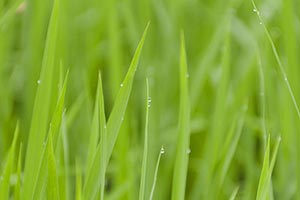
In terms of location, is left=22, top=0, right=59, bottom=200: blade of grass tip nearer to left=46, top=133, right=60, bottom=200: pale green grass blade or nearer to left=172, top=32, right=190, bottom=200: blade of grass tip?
left=46, top=133, right=60, bottom=200: pale green grass blade

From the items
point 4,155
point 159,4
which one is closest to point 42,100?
point 4,155

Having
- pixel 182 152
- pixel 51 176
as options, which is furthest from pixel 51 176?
pixel 182 152

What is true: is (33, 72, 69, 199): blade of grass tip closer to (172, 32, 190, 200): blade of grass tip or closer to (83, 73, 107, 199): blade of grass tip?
(83, 73, 107, 199): blade of grass tip

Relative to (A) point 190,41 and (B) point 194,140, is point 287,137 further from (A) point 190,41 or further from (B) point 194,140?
(A) point 190,41

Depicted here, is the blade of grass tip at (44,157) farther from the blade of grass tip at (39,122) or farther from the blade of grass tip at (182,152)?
the blade of grass tip at (182,152)

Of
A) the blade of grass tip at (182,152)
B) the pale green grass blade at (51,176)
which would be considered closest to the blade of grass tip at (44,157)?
the pale green grass blade at (51,176)

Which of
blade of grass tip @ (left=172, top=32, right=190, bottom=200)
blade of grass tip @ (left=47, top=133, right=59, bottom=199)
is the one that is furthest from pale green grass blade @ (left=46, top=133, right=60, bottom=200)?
blade of grass tip @ (left=172, top=32, right=190, bottom=200)
